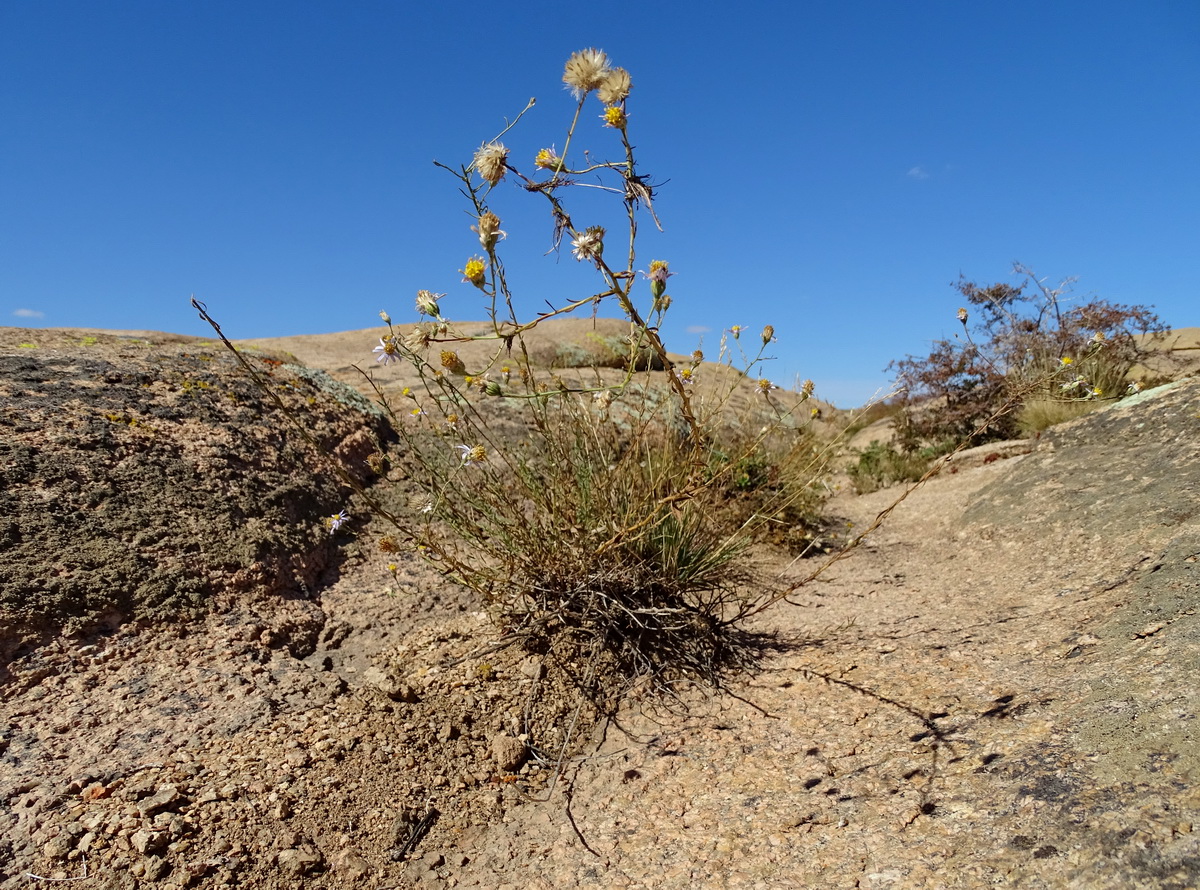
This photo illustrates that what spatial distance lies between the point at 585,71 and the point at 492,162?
1.05 ft

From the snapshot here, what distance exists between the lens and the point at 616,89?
1.70 meters

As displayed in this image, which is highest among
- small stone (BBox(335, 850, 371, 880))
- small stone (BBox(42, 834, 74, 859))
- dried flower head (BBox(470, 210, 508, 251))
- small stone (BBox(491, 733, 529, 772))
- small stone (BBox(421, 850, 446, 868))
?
dried flower head (BBox(470, 210, 508, 251))

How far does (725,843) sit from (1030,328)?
7.69 m

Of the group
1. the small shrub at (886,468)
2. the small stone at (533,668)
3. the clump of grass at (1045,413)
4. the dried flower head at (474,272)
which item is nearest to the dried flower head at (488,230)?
the dried flower head at (474,272)

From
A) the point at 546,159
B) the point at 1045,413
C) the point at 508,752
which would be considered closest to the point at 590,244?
the point at 546,159

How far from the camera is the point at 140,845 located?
162cm

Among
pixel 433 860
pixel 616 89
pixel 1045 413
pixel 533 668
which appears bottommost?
pixel 433 860

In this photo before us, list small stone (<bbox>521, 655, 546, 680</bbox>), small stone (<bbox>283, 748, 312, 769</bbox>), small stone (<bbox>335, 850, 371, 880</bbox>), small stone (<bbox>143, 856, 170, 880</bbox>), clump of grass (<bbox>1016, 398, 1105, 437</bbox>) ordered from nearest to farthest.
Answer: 1. small stone (<bbox>143, 856, 170, 880</bbox>)
2. small stone (<bbox>335, 850, 371, 880</bbox>)
3. small stone (<bbox>283, 748, 312, 769</bbox>)
4. small stone (<bbox>521, 655, 546, 680</bbox>)
5. clump of grass (<bbox>1016, 398, 1105, 437</bbox>)

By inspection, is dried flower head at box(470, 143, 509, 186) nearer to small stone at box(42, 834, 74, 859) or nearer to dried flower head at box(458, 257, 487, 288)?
dried flower head at box(458, 257, 487, 288)

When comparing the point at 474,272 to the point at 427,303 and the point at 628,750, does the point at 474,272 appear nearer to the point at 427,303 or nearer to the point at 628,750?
the point at 427,303

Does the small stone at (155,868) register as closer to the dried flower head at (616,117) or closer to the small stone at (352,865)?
the small stone at (352,865)

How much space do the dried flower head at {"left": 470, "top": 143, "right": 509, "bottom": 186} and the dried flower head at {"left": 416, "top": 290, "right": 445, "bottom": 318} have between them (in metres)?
0.40

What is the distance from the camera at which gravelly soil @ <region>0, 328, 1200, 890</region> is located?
4.81ft

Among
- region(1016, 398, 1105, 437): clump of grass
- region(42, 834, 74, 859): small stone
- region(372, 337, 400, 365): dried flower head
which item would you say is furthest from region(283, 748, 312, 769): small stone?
region(1016, 398, 1105, 437): clump of grass
